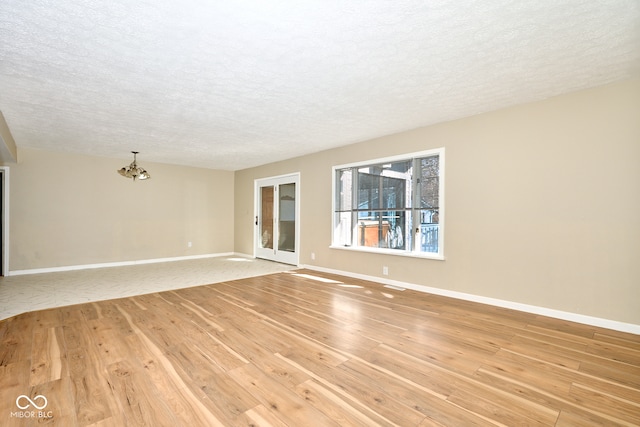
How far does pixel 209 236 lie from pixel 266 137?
4.38 meters

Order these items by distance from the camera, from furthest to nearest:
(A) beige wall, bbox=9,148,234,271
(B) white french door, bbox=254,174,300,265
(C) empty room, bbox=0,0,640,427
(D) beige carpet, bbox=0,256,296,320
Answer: (B) white french door, bbox=254,174,300,265 → (A) beige wall, bbox=9,148,234,271 → (D) beige carpet, bbox=0,256,296,320 → (C) empty room, bbox=0,0,640,427

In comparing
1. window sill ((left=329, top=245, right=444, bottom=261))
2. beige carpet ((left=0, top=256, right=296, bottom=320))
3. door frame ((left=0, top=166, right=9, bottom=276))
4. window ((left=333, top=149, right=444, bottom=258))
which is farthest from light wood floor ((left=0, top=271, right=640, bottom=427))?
door frame ((left=0, top=166, right=9, bottom=276))

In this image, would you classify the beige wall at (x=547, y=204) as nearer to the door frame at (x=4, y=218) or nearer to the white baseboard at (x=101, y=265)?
the white baseboard at (x=101, y=265)

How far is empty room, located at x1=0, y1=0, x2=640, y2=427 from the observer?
1894 mm

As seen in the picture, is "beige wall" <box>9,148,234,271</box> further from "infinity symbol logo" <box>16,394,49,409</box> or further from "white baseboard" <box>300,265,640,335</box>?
"infinity symbol logo" <box>16,394,49,409</box>

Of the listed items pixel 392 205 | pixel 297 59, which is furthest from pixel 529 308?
pixel 297 59

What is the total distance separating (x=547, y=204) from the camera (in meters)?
3.35

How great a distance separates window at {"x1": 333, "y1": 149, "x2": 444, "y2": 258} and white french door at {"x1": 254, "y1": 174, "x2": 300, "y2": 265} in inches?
54.7

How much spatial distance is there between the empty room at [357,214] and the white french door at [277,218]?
1.06 meters

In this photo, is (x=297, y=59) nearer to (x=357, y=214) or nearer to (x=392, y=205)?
(x=392, y=205)

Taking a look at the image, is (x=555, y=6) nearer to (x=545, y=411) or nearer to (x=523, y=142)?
(x=523, y=142)

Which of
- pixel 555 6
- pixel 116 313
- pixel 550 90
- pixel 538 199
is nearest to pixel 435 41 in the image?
pixel 555 6

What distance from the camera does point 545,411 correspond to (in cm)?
174

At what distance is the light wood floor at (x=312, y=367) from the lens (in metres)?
1.71
